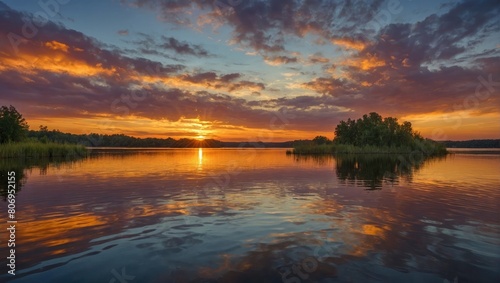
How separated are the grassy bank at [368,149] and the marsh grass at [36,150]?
7920 cm

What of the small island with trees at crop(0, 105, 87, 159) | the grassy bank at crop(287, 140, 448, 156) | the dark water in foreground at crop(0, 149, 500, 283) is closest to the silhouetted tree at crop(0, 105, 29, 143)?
the small island with trees at crop(0, 105, 87, 159)

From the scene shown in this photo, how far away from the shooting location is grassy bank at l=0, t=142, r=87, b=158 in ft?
202

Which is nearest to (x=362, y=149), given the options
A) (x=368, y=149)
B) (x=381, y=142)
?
(x=368, y=149)

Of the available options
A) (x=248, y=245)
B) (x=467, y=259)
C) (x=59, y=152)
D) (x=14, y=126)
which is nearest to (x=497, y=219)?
(x=467, y=259)

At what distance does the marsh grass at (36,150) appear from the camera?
202 feet

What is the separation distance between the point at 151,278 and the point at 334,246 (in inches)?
261

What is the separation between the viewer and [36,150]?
6925 cm

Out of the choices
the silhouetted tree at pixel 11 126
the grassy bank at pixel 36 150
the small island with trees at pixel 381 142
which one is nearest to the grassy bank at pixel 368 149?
the small island with trees at pixel 381 142

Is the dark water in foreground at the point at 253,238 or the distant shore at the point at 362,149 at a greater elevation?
the distant shore at the point at 362,149

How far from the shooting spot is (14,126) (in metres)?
Answer: 76.6

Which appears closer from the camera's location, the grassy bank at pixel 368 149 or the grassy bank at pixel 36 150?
the grassy bank at pixel 36 150

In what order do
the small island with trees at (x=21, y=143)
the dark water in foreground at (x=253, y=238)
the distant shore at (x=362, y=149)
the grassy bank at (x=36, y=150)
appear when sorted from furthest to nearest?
the distant shore at (x=362, y=149) → the small island with trees at (x=21, y=143) → the grassy bank at (x=36, y=150) → the dark water in foreground at (x=253, y=238)

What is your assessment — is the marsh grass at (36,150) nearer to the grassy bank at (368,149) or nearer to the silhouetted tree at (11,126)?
the silhouetted tree at (11,126)

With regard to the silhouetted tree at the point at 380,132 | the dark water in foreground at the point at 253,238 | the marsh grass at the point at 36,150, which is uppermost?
the silhouetted tree at the point at 380,132
